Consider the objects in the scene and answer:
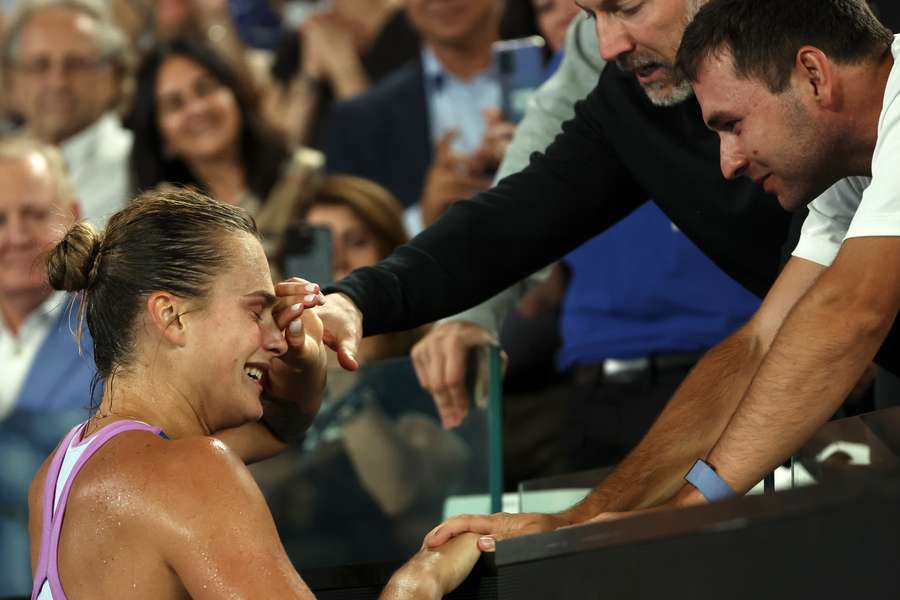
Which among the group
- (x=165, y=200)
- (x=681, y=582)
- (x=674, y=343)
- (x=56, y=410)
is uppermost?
(x=165, y=200)

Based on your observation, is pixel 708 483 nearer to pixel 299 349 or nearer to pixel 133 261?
pixel 299 349

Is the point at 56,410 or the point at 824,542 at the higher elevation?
the point at 824,542

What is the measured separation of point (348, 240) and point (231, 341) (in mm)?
2261

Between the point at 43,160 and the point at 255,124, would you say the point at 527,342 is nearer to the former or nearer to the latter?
the point at 255,124

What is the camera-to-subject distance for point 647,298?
364cm

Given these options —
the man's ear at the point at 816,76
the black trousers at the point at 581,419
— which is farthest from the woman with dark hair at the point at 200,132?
the man's ear at the point at 816,76

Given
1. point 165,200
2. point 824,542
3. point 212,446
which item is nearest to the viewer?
point 824,542

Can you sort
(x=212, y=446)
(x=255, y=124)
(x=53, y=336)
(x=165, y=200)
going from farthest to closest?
(x=255, y=124) < (x=53, y=336) < (x=165, y=200) < (x=212, y=446)

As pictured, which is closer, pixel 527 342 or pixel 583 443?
pixel 583 443

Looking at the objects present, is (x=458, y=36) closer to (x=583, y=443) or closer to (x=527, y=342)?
(x=527, y=342)

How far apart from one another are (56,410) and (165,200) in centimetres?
218

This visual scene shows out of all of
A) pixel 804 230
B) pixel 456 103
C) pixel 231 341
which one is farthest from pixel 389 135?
pixel 231 341

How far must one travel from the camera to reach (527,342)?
4.32m

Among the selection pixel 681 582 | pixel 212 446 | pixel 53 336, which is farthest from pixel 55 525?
pixel 53 336
